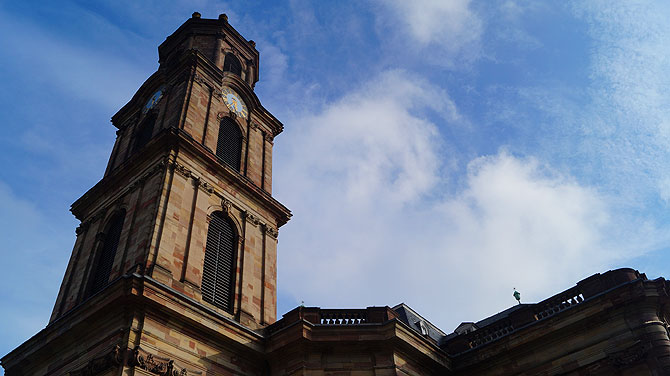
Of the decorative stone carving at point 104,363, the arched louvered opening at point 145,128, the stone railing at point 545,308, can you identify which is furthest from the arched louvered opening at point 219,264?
the stone railing at point 545,308

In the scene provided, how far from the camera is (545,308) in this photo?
2008cm

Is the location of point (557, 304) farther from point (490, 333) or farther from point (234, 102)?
point (234, 102)

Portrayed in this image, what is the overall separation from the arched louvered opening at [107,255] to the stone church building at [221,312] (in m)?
0.08

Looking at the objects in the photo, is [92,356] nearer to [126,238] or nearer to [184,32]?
[126,238]

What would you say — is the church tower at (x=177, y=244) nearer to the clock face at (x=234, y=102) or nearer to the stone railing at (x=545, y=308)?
the clock face at (x=234, y=102)

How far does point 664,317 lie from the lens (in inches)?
716

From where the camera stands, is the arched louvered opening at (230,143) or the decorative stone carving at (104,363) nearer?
the decorative stone carving at (104,363)

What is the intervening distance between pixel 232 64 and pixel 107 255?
54.9ft

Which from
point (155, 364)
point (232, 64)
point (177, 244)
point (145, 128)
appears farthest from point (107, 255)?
point (232, 64)

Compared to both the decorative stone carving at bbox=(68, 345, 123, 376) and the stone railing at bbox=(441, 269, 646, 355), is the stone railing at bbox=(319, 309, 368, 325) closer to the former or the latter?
the stone railing at bbox=(441, 269, 646, 355)

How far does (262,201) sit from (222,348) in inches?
348

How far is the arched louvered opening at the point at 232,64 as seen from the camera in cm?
3417

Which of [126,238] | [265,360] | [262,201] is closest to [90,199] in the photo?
[126,238]

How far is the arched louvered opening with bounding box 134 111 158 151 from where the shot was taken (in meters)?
28.7
